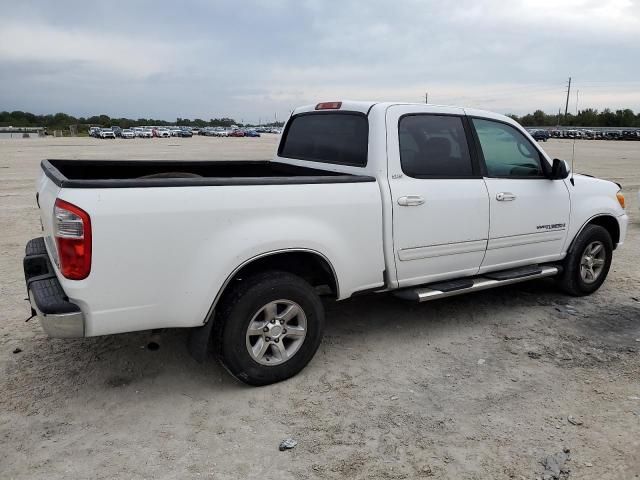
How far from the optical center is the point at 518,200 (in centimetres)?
481

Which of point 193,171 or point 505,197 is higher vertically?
point 193,171

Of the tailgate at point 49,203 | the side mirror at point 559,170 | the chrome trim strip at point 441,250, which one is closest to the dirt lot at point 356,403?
the chrome trim strip at point 441,250

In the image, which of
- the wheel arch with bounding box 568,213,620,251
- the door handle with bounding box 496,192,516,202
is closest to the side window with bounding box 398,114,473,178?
the door handle with bounding box 496,192,516,202

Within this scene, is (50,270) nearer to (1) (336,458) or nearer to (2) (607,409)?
(1) (336,458)

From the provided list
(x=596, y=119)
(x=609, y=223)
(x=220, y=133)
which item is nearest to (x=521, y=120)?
(x=596, y=119)

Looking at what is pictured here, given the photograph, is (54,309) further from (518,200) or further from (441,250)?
(518,200)

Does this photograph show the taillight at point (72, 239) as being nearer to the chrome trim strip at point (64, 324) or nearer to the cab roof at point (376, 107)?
the chrome trim strip at point (64, 324)

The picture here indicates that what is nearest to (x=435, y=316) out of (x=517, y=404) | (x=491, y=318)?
(x=491, y=318)

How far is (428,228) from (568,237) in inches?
75.2

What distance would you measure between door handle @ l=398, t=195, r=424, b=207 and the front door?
0.81m

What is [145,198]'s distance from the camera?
3.10m

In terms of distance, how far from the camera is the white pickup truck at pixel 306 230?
3.10 m

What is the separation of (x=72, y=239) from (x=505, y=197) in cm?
341

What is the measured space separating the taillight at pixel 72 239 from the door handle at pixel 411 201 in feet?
7.12
